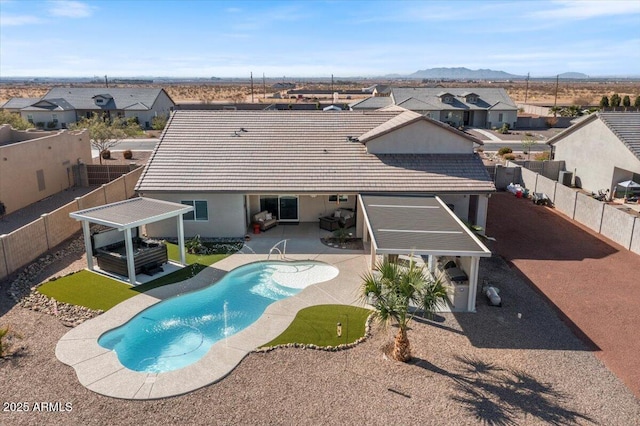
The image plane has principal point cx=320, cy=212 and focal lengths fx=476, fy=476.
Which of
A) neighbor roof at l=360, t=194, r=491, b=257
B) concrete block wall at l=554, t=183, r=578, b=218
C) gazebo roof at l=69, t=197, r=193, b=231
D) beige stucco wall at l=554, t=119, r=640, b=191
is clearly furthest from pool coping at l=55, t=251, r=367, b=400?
beige stucco wall at l=554, t=119, r=640, b=191

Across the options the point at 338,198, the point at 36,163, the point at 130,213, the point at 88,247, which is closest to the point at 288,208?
the point at 338,198

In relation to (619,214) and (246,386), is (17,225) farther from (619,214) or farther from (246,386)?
(619,214)

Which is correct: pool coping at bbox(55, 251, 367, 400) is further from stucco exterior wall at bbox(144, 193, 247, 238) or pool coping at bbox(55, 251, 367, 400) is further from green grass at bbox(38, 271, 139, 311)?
stucco exterior wall at bbox(144, 193, 247, 238)

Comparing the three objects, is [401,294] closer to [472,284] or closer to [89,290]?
[472,284]

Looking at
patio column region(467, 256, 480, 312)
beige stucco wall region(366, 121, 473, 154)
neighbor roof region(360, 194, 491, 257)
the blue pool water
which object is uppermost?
beige stucco wall region(366, 121, 473, 154)

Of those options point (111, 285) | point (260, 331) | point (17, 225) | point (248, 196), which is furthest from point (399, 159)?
point (17, 225)

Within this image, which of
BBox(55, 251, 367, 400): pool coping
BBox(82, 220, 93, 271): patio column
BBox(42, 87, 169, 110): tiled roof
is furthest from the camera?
BBox(42, 87, 169, 110): tiled roof

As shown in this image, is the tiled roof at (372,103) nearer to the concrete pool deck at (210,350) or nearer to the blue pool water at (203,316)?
the concrete pool deck at (210,350)
